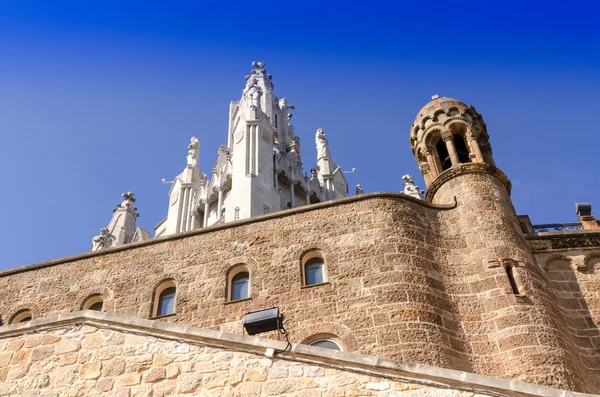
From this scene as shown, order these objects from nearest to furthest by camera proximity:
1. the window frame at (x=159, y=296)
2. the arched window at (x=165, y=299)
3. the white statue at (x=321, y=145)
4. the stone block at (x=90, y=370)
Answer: the stone block at (x=90, y=370) < the window frame at (x=159, y=296) < the arched window at (x=165, y=299) < the white statue at (x=321, y=145)

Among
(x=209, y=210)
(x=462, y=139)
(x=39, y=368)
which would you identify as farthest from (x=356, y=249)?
(x=209, y=210)

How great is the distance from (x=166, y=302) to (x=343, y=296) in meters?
4.67

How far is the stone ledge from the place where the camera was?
821cm

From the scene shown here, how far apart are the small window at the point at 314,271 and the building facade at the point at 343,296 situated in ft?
0.11

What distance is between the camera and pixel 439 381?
27.3 ft

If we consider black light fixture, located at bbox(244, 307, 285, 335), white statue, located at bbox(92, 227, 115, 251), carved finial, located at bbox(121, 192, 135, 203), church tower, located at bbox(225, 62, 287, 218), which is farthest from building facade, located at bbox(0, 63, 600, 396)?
carved finial, located at bbox(121, 192, 135, 203)

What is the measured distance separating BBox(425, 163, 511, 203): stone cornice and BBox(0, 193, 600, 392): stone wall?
262 mm

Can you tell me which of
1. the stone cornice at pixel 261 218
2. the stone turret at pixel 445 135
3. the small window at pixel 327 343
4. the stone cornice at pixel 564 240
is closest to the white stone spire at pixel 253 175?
the stone turret at pixel 445 135

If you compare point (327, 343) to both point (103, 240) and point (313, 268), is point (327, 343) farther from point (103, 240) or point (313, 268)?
point (103, 240)

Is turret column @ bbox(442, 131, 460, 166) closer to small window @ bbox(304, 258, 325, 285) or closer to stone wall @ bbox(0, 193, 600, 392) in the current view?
stone wall @ bbox(0, 193, 600, 392)

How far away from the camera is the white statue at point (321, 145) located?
178 ft

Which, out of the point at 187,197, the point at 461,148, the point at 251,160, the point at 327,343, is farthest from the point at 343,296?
the point at 187,197

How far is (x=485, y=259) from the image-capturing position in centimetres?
1530

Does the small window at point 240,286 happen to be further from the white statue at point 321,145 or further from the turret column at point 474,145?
the white statue at point 321,145
